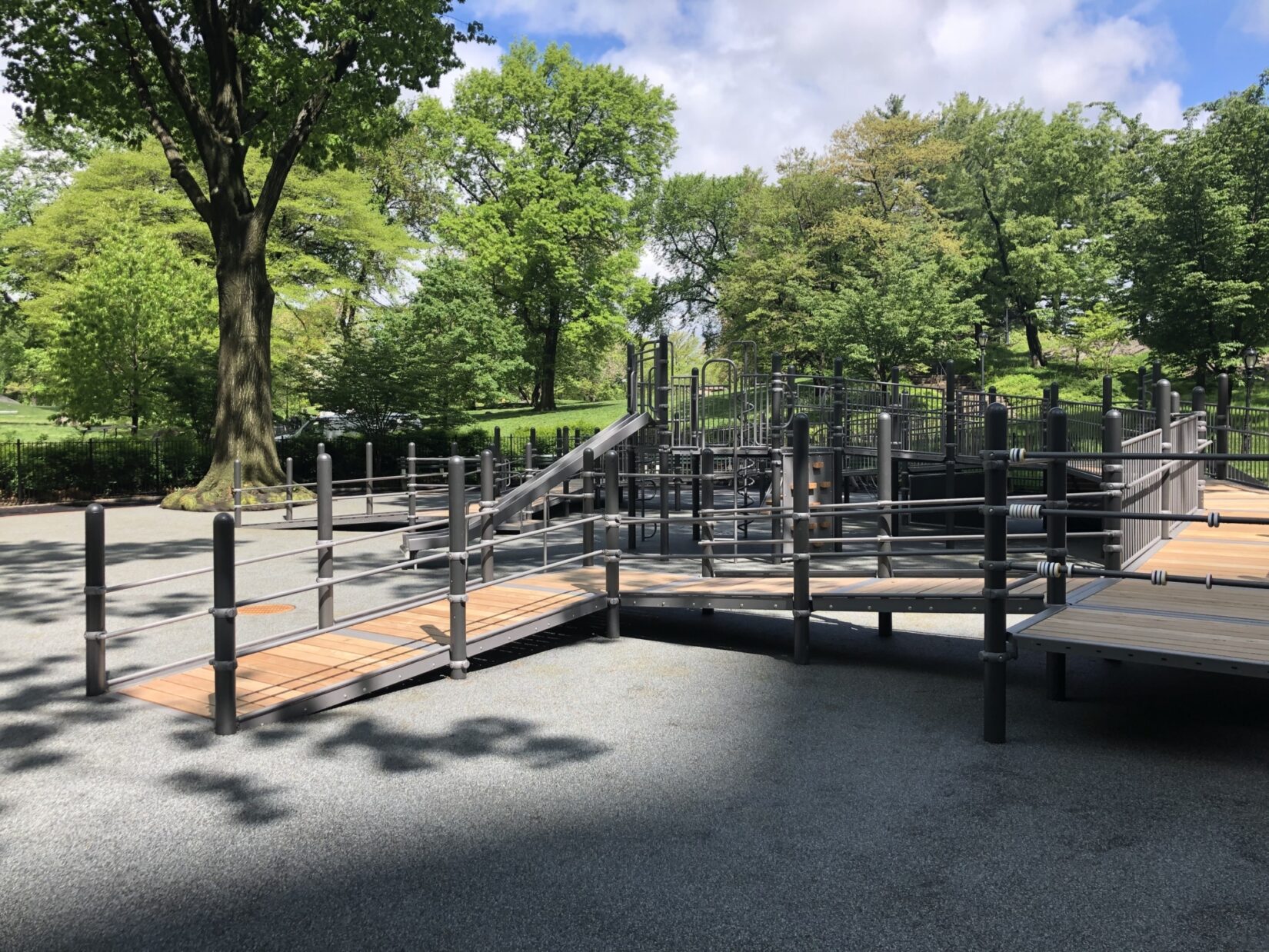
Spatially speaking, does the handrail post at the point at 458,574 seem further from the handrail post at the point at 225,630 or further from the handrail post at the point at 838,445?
the handrail post at the point at 838,445

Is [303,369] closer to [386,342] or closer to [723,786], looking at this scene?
[386,342]

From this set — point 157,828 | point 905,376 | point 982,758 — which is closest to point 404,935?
point 157,828

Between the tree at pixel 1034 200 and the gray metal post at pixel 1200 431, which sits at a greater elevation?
the tree at pixel 1034 200

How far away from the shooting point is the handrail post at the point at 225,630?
18.4 ft

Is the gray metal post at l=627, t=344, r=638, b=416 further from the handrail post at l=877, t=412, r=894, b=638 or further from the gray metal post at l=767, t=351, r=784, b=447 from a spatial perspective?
the handrail post at l=877, t=412, r=894, b=638

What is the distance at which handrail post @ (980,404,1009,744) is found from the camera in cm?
546

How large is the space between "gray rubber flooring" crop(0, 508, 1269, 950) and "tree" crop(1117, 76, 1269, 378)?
36.5 meters

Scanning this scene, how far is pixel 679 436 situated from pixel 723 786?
35.8ft

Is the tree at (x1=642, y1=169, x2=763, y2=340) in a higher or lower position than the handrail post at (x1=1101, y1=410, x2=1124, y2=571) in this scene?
higher

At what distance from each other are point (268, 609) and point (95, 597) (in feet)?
13.0

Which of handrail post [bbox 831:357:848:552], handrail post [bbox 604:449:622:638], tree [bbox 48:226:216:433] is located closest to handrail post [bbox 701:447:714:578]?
handrail post [bbox 604:449:622:638]

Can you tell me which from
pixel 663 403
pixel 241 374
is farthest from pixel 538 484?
pixel 241 374

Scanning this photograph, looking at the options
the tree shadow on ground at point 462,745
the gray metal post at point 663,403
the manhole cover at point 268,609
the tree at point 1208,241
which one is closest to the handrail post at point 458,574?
the tree shadow on ground at point 462,745

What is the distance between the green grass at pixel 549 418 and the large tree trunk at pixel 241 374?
14.4 metres
